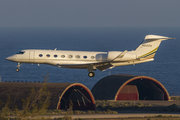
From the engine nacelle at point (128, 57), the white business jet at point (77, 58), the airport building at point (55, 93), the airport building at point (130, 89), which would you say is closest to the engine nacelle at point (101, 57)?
the white business jet at point (77, 58)

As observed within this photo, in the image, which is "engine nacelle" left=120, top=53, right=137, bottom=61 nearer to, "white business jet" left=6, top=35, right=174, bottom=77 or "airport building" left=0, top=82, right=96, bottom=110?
"white business jet" left=6, top=35, right=174, bottom=77

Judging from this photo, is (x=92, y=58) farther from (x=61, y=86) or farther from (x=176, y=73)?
(x=176, y=73)

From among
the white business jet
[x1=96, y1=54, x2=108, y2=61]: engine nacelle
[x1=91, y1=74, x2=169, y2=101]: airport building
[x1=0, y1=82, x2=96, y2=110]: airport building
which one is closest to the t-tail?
the white business jet

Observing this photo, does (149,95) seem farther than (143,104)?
Yes

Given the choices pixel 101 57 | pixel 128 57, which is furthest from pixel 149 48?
pixel 101 57

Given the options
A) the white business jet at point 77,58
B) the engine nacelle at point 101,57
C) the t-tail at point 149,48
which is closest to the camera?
the white business jet at point 77,58

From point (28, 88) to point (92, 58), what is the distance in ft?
45.2

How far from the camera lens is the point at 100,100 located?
71000 millimetres

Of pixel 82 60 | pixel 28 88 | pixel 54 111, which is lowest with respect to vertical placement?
pixel 54 111

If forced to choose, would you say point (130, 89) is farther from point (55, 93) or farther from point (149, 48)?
point (149, 48)

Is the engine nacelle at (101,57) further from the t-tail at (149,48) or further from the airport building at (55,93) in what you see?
the airport building at (55,93)

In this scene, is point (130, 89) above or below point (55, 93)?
above

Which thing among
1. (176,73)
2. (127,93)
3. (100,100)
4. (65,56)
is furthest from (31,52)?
(176,73)

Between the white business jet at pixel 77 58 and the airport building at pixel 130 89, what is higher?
the white business jet at pixel 77 58
